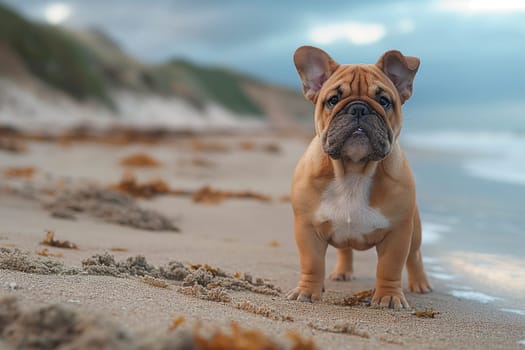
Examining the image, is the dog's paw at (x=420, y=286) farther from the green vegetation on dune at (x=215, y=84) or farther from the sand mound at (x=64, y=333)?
the green vegetation on dune at (x=215, y=84)

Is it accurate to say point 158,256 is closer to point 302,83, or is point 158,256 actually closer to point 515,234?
point 302,83

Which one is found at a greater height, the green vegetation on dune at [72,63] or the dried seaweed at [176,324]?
the green vegetation on dune at [72,63]

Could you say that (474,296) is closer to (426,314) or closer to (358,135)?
(426,314)

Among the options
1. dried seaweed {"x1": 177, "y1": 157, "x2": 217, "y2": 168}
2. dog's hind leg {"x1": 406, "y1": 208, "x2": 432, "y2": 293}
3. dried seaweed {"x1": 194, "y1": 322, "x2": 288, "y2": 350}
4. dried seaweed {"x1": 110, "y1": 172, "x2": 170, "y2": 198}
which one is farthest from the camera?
dried seaweed {"x1": 177, "y1": 157, "x2": 217, "y2": 168}

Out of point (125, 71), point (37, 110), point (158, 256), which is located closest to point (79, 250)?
point (158, 256)

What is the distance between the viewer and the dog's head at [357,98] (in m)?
4.20

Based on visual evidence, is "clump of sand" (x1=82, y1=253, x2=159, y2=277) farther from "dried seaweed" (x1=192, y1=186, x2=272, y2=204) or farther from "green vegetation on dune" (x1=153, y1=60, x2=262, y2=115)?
"green vegetation on dune" (x1=153, y1=60, x2=262, y2=115)

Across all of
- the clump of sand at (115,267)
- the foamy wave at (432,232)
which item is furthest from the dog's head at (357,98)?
the foamy wave at (432,232)

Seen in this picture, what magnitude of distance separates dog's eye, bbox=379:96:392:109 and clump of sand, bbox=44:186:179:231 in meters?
3.13

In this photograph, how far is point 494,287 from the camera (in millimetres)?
5012

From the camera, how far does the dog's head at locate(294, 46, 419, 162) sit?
4.20 metres

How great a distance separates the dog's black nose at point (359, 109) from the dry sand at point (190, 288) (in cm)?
122

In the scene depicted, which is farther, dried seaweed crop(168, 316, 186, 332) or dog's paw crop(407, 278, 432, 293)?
dog's paw crop(407, 278, 432, 293)

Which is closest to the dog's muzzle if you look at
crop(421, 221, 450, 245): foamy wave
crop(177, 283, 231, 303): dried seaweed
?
crop(177, 283, 231, 303): dried seaweed
